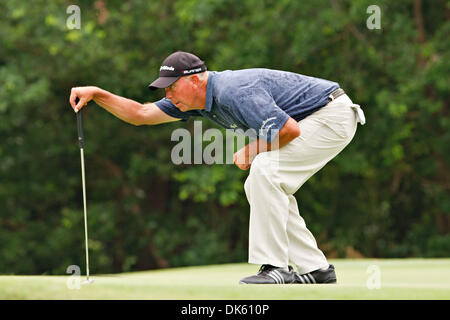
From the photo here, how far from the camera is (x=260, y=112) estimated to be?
14.8 ft

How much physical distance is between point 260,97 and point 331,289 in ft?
4.00

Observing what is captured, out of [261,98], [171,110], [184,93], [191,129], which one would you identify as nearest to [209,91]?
[184,93]

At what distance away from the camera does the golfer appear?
461cm

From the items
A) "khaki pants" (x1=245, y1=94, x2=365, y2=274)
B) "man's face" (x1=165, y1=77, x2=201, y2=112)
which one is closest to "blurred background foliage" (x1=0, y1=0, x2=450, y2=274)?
"khaki pants" (x1=245, y1=94, x2=365, y2=274)

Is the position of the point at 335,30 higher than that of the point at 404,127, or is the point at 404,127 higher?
the point at 335,30

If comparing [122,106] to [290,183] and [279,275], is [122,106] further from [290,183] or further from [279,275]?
[279,275]

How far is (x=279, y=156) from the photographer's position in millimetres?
4789

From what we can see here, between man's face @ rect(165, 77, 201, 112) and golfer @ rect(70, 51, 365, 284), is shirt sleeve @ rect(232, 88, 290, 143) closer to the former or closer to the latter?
golfer @ rect(70, 51, 365, 284)

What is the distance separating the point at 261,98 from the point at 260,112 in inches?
4.0

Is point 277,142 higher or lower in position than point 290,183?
higher

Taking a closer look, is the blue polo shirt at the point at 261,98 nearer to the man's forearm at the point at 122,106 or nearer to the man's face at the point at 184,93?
the man's face at the point at 184,93

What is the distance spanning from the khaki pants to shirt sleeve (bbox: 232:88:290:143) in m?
0.23

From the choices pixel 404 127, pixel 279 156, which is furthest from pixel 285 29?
pixel 279 156
